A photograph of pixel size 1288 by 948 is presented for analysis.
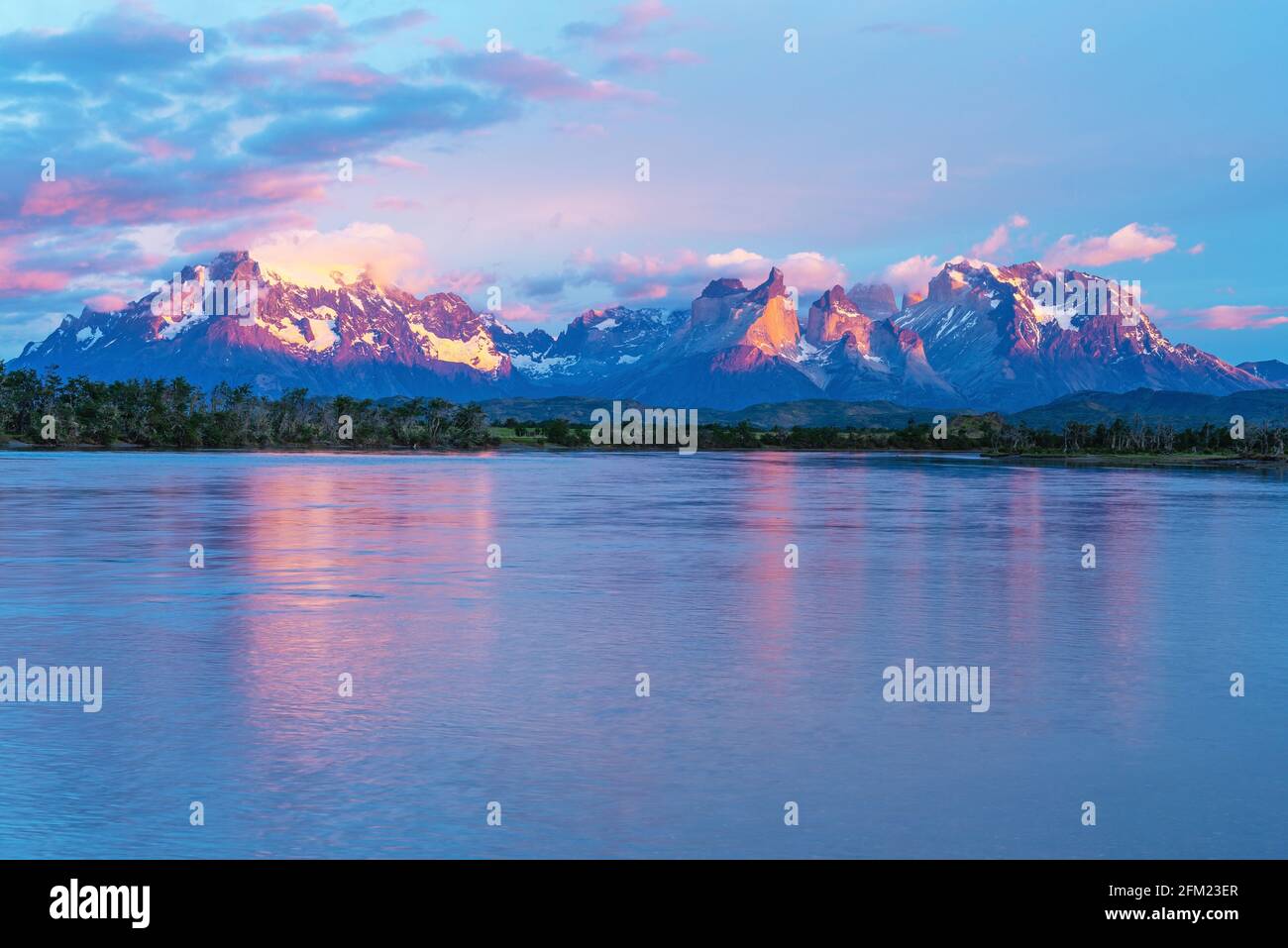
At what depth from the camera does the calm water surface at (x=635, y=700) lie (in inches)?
715

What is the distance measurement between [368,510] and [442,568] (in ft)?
123

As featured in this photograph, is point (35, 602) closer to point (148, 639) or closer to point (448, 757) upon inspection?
point (148, 639)

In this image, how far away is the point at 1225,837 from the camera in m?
17.8

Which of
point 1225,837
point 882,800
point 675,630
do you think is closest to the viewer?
point 1225,837

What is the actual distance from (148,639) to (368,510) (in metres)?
54.8

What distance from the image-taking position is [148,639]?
3331cm

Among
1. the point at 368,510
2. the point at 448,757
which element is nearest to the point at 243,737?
the point at 448,757

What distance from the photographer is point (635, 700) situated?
2644 centimetres

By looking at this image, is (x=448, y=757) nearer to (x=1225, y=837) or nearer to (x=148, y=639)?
(x=1225, y=837)

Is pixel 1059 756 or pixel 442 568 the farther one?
pixel 442 568

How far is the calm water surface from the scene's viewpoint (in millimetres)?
18156
